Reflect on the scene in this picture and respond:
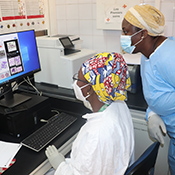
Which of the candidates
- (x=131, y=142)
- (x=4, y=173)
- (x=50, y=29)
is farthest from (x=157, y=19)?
(x=50, y=29)

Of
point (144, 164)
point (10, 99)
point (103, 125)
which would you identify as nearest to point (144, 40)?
point (103, 125)

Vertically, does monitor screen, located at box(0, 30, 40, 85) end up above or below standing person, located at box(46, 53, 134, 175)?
above

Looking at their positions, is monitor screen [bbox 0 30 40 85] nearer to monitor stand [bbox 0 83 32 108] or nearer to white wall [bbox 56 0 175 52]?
monitor stand [bbox 0 83 32 108]

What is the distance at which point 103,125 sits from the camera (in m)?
0.94

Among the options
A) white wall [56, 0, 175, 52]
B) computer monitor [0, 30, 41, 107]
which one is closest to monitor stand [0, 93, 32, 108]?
computer monitor [0, 30, 41, 107]

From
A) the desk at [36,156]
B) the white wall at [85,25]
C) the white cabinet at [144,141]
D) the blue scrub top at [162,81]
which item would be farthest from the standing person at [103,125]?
the white wall at [85,25]

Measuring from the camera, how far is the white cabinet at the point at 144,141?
1562 mm

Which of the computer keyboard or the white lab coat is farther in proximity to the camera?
the computer keyboard

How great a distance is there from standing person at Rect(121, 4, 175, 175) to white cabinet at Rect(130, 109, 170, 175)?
0.52 ft

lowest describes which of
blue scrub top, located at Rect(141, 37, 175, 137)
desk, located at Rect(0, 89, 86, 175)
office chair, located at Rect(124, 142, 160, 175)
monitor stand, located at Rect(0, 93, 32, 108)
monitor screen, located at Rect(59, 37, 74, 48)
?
desk, located at Rect(0, 89, 86, 175)

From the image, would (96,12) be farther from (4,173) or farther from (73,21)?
(4,173)

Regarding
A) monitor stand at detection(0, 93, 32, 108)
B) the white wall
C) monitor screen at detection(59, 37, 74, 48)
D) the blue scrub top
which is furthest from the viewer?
the white wall

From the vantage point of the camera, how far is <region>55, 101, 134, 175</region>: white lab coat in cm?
90

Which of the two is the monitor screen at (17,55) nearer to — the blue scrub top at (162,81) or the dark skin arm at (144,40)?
the dark skin arm at (144,40)
